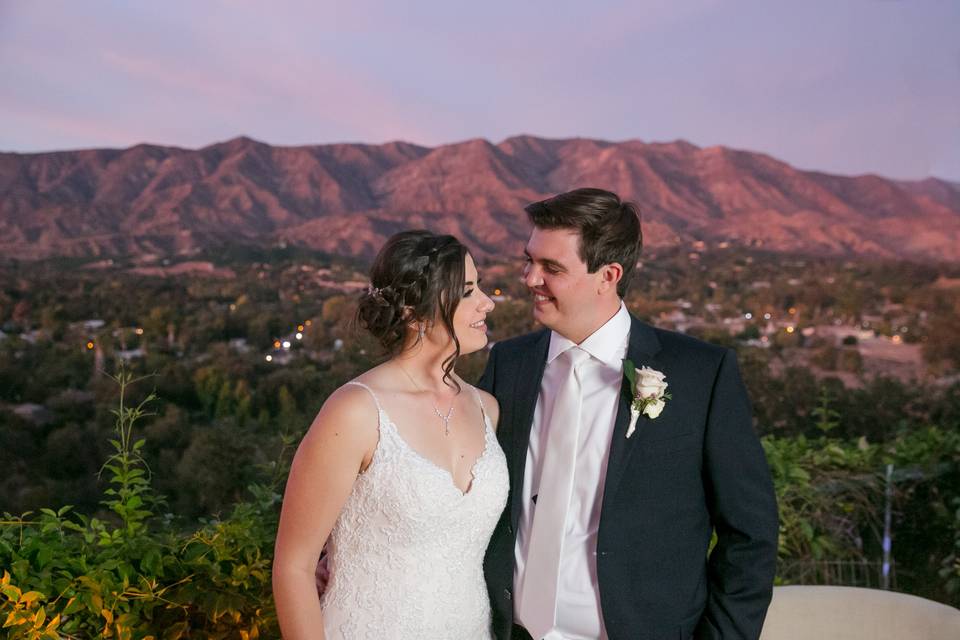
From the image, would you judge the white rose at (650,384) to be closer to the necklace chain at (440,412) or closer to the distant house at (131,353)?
the necklace chain at (440,412)

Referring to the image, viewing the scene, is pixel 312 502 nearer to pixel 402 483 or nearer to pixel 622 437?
pixel 402 483

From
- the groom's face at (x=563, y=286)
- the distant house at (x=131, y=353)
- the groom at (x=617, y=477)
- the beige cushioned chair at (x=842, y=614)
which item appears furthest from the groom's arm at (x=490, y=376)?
the distant house at (x=131, y=353)

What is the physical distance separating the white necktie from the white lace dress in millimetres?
118

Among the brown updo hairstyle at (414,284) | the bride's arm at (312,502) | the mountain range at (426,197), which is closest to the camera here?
the bride's arm at (312,502)

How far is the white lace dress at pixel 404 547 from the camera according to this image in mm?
1808

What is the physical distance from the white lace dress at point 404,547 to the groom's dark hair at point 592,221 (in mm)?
615

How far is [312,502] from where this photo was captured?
1693mm

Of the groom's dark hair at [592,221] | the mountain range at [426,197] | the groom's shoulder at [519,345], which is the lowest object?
the groom's shoulder at [519,345]

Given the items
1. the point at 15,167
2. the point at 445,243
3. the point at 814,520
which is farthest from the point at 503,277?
the point at 445,243

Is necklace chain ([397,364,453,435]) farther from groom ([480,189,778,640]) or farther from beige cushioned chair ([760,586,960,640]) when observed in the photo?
beige cushioned chair ([760,586,960,640])

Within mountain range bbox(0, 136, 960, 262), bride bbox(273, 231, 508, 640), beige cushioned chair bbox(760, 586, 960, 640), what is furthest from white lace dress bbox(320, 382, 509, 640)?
mountain range bbox(0, 136, 960, 262)

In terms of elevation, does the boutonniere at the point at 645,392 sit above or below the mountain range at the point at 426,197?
below

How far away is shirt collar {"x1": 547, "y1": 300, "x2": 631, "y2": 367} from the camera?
6.61ft

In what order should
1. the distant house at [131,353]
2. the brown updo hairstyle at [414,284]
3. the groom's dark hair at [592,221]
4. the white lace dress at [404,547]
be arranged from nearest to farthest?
the white lace dress at [404,547]
the brown updo hairstyle at [414,284]
the groom's dark hair at [592,221]
the distant house at [131,353]
